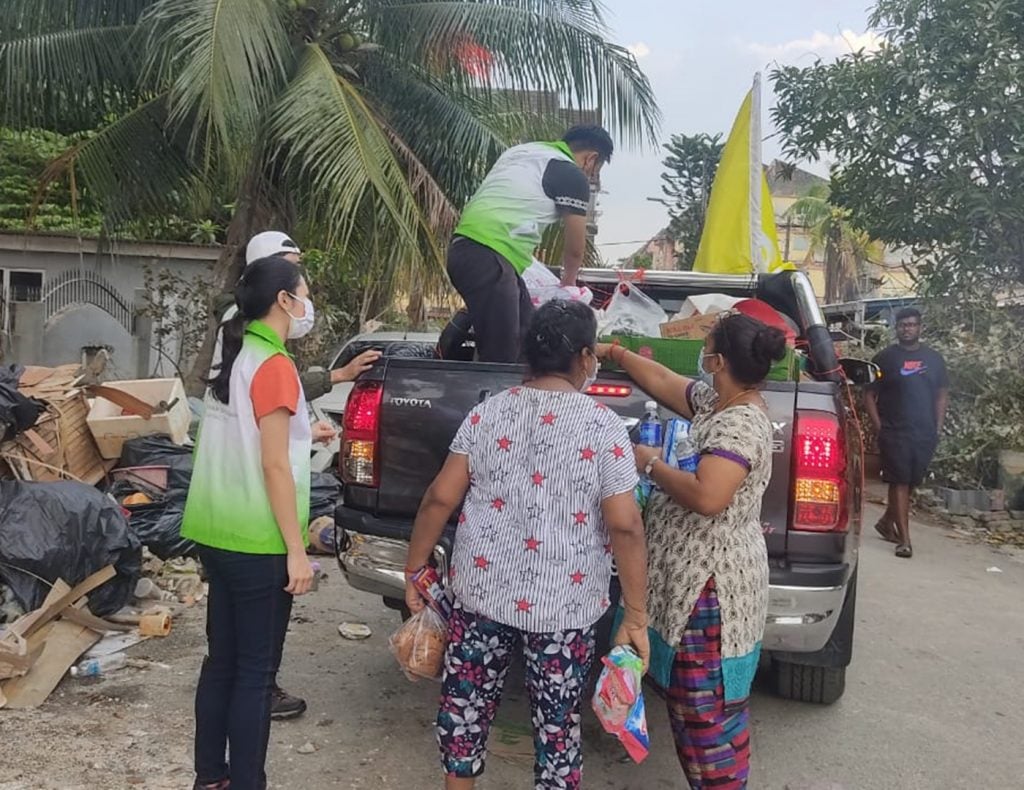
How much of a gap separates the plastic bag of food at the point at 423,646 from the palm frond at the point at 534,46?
725cm

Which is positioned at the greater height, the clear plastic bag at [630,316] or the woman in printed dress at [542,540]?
the clear plastic bag at [630,316]

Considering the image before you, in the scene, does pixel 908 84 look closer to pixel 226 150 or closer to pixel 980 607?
pixel 980 607

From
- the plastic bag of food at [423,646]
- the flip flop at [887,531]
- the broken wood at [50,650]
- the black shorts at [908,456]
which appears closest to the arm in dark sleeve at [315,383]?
the broken wood at [50,650]

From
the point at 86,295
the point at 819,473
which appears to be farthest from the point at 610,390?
the point at 86,295

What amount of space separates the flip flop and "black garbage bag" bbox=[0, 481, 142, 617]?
5.72 m

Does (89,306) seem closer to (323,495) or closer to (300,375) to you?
(323,495)

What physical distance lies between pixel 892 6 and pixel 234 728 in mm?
9048

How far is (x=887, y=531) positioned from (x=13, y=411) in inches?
251

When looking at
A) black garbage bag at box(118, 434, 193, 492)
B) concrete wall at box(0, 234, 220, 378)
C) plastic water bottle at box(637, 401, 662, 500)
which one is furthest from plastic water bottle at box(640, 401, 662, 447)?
concrete wall at box(0, 234, 220, 378)

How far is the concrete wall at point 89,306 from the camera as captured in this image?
414 inches

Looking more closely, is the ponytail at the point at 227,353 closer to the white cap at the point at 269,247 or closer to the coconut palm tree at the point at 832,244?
the white cap at the point at 269,247

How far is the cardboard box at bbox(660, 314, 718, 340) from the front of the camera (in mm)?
3896

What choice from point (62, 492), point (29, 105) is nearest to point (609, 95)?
point (29, 105)

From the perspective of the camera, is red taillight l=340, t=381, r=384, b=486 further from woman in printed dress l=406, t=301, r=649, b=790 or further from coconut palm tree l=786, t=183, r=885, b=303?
coconut palm tree l=786, t=183, r=885, b=303
